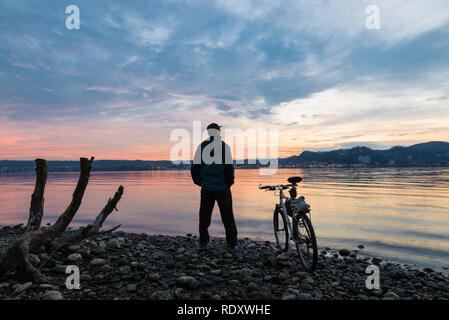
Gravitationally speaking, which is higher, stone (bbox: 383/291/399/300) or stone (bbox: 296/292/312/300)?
stone (bbox: 296/292/312/300)

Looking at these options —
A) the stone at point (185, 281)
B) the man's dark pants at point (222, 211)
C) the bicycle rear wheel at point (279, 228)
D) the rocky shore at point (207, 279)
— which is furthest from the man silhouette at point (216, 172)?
the stone at point (185, 281)

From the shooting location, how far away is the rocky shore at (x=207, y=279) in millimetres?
4500

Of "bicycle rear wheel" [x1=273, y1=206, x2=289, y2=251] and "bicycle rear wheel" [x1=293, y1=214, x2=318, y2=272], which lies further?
"bicycle rear wheel" [x1=273, y1=206, x2=289, y2=251]

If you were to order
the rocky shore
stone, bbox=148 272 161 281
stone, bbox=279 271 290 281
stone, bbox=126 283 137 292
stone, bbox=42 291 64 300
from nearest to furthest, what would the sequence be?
stone, bbox=42 291 64 300 < the rocky shore < stone, bbox=126 283 137 292 < stone, bbox=148 272 161 281 < stone, bbox=279 271 290 281

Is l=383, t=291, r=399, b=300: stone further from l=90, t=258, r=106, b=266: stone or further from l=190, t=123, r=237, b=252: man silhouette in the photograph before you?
l=90, t=258, r=106, b=266: stone

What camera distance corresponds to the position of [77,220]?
15.6m

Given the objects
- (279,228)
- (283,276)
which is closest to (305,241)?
(283,276)

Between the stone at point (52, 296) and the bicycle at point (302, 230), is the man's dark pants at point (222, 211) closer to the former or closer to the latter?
the bicycle at point (302, 230)

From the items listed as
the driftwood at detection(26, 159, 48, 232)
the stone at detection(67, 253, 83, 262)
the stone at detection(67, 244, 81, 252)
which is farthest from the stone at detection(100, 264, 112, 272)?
the driftwood at detection(26, 159, 48, 232)

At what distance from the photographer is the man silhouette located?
264 inches

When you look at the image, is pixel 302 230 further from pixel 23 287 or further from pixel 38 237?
pixel 38 237

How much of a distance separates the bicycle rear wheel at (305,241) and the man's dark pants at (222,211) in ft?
5.32

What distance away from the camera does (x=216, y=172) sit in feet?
22.0
